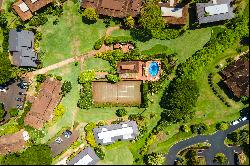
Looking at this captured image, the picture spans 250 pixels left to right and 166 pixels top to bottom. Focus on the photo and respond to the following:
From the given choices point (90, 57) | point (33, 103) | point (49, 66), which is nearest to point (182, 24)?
point (90, 57)

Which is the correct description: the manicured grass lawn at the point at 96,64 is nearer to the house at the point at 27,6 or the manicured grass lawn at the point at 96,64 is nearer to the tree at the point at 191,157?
the house at the point at 27,6

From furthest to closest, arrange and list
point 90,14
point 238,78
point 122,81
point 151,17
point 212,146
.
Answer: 1. point 122,81
2. point 212,146
3. point 90,14
4. point 238,78
5. point 151,17

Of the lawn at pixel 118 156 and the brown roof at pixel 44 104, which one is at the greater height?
the brown roof at pixel 44 104

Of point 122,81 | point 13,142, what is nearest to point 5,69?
point 13,142

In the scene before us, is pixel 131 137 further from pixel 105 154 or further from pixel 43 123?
pixel 43 123

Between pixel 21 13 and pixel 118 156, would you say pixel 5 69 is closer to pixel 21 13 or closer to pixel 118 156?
pixel 21 13

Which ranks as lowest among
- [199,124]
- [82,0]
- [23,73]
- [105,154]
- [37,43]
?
[105,154]

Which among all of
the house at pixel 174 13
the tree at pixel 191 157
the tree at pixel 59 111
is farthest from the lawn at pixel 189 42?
the tree at pixel 59 111
